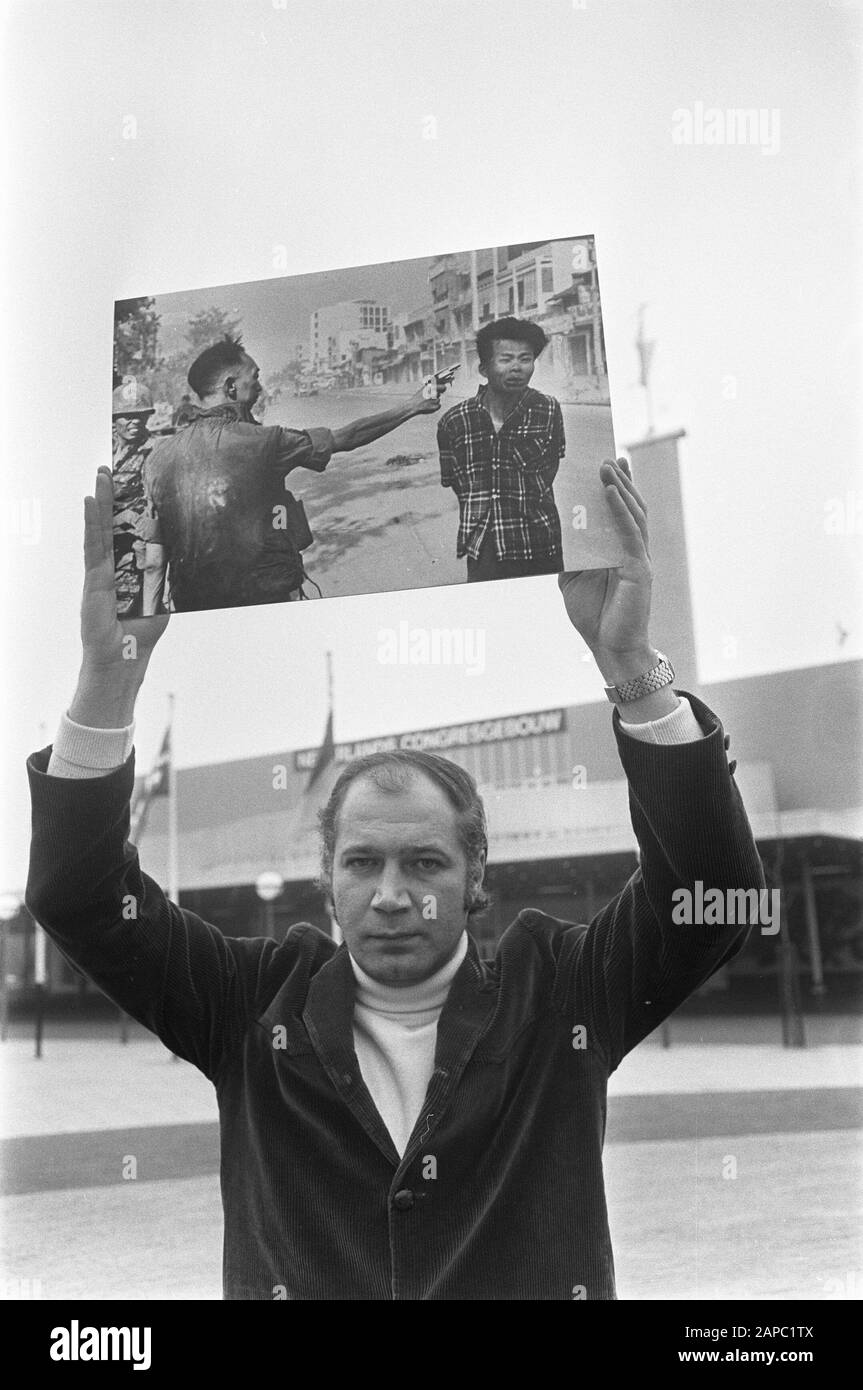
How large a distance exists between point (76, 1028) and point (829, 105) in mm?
2618

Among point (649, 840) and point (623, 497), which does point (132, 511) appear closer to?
point (623, 497)

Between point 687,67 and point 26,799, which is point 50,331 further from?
point 687,67

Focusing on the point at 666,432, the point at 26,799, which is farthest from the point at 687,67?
the point at 26,799

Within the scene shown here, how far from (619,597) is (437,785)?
411mm

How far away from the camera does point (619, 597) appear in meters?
1.85

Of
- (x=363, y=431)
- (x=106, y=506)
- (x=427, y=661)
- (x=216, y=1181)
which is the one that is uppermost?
(x=363, y=431)

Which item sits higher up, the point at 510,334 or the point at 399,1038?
the point at 510,334

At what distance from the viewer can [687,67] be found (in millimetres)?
2469

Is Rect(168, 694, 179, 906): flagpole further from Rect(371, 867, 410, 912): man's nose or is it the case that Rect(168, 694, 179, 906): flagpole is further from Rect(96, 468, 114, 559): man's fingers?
Rect(371, 867, 410, 912): man's nose

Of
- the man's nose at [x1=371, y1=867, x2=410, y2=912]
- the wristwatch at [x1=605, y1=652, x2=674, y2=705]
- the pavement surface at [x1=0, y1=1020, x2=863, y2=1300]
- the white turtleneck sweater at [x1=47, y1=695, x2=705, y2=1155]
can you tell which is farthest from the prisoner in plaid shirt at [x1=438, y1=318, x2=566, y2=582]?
the pavement surface at [x1=0, y1=1020, x2=863, y2=1300]

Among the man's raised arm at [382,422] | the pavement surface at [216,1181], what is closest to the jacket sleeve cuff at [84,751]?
the man's raised arm at [382,422]

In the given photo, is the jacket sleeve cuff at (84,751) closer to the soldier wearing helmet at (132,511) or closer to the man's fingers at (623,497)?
the soldier wearing helmet at (132,511)

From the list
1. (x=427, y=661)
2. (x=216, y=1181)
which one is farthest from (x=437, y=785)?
(x=216, y=1181)
